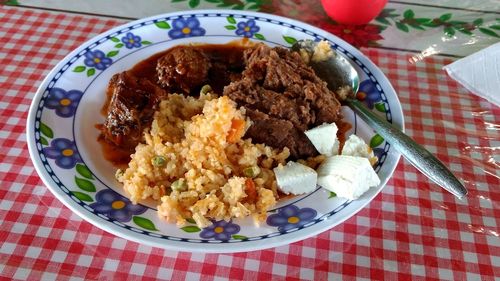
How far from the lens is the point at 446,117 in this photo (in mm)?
2543

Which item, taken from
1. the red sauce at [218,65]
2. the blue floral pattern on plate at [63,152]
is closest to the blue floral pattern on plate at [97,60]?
the red sauce at [218,65]

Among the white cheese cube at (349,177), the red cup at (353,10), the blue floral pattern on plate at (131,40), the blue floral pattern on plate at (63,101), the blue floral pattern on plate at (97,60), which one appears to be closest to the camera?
the white cheese cube at (349,177)

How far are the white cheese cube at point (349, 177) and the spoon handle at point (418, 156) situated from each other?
8.1 inches

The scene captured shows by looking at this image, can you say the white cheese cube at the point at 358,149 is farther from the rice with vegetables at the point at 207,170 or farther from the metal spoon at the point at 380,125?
the rice with vegetables at the point at 207,170

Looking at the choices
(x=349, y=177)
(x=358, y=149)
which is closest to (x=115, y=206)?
(x=349, y=177)

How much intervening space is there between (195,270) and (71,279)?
461mm

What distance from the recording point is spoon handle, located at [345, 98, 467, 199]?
191 cm

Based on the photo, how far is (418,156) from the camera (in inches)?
78.6

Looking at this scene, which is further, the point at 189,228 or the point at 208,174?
the point at 208,174

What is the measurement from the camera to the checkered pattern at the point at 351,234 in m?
1.83

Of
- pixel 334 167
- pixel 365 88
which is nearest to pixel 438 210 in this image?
pixel 334 167

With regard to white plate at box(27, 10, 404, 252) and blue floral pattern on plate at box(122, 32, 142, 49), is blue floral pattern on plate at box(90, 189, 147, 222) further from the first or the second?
blue floral pattern on plate at box(122, 32, 142, 49)

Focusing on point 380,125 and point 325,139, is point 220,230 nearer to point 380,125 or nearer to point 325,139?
point 325,139

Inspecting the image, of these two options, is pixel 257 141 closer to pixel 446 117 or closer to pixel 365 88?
pixel 365 88
